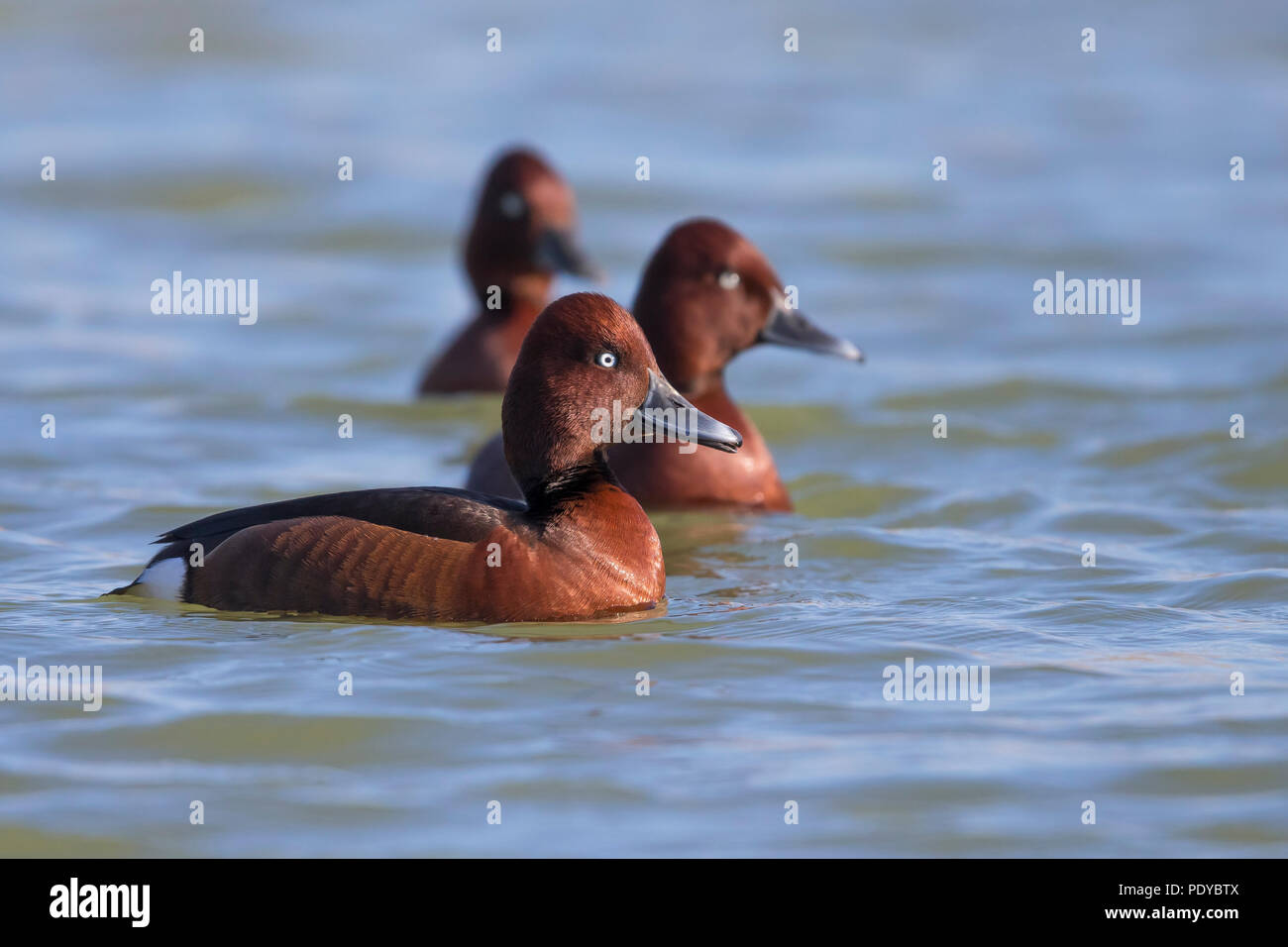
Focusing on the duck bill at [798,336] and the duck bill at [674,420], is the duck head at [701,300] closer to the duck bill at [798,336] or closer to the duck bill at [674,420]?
the duck bill at [798,336]

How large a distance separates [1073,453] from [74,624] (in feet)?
19.8

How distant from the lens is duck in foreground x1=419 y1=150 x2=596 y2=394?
1213 centimetres

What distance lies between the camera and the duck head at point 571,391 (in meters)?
6.96

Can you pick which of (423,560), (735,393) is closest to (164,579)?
(423,560)

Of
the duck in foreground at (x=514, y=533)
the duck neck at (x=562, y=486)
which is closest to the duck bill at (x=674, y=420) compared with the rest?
the duck in foreground at (x=514, y=533)

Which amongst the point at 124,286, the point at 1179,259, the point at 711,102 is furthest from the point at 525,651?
the point at 711,102

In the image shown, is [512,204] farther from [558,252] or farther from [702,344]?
[702,344]

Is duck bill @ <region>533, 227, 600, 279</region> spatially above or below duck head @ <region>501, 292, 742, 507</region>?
above

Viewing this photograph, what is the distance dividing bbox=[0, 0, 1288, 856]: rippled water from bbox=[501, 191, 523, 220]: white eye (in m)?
1.29

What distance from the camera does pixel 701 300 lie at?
9.14 metres

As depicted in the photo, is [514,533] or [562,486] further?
[562,486]

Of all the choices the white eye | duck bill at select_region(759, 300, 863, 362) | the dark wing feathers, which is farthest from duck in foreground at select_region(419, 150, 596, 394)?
the dark wing feathers

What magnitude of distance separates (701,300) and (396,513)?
280cm

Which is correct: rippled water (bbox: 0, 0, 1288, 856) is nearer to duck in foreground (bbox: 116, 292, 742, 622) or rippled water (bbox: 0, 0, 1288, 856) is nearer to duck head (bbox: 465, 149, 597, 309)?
duck in foreground (bbox: 116, 292, 742, 622)
